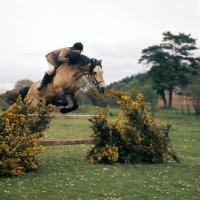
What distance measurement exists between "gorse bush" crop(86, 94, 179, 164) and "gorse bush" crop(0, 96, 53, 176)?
7.04 feet

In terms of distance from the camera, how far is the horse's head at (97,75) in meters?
7.71

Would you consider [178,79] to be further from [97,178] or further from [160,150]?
[97,178]

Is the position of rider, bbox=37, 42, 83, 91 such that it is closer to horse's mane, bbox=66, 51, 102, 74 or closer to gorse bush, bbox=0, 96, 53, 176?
horse's mane, bbox=66, 51, 102, 74

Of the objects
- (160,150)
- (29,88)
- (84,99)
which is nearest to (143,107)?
(160,150)

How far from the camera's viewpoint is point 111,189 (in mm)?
8062

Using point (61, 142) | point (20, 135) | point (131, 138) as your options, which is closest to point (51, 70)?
point (20, 135)

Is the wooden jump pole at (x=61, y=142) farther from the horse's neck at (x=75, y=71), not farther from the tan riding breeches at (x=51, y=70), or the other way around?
the horse's neck at (x=75, y=71)

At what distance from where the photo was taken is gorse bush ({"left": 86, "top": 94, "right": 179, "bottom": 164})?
11.5 m

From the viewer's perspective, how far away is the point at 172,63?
1998 inches

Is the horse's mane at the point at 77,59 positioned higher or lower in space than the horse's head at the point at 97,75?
higher

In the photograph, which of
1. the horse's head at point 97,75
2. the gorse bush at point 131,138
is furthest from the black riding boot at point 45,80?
the gorse bush at point 131,138

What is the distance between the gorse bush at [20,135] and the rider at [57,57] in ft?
2.29

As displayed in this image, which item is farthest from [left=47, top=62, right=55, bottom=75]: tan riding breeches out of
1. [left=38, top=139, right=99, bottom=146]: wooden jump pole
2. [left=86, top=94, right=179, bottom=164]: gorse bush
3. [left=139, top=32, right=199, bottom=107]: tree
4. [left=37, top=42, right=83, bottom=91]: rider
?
[left=139, top=32, right=199, bottom=107]: tree

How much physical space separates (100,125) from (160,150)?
6.90 feet
